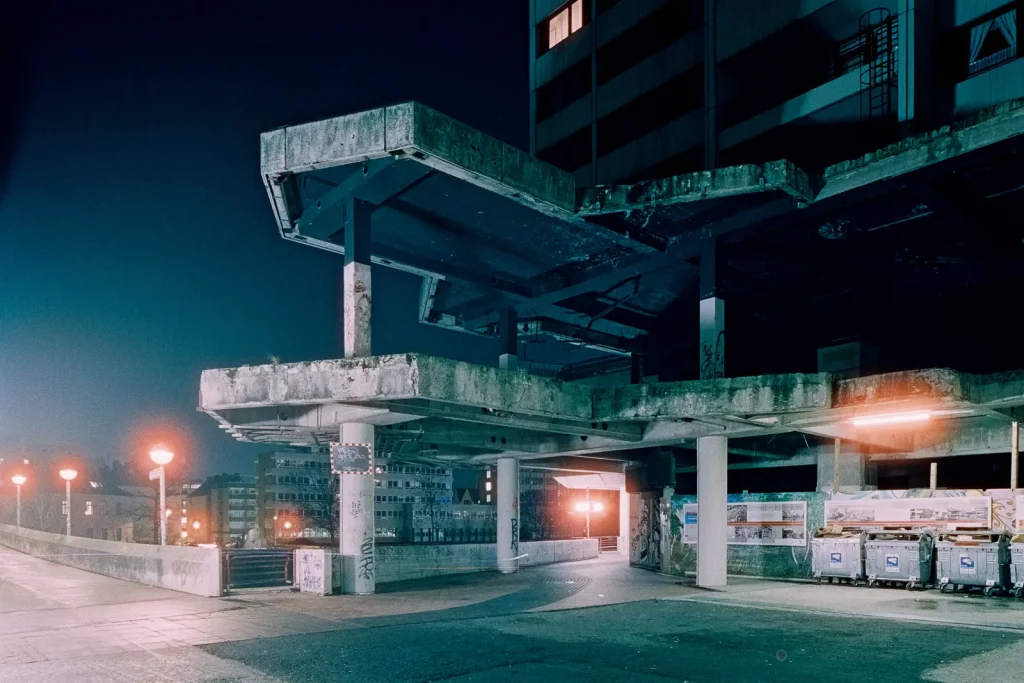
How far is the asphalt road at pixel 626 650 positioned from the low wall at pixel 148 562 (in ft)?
16.3

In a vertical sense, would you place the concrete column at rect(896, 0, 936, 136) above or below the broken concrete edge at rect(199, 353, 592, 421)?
above

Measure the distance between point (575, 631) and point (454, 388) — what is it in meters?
5.54

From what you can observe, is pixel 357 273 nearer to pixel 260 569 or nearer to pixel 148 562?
pixel 260 569

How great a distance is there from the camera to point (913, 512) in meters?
18.8

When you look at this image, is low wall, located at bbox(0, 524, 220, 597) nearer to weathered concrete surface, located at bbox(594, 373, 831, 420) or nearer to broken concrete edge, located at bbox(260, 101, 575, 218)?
broken concrete edge, located at bbox(260, 101, 575, 218)

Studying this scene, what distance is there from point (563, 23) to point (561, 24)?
18cm

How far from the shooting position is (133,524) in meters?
98.7

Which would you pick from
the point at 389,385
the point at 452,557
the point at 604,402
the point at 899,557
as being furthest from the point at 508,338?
the point at 899,557

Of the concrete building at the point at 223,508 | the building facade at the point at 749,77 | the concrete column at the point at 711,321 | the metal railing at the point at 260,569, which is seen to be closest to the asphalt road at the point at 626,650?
the metal railing at the point at 260,569

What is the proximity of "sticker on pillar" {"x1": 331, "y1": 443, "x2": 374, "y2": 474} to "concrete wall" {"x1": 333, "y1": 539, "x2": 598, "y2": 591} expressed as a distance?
75.8 inches

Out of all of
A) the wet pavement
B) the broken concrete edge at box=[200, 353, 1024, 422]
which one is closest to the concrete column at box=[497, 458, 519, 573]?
the wet pavement

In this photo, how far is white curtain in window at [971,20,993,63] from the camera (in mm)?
19578

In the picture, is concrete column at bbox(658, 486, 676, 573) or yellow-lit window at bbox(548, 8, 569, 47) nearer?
concrete column at bbox(658, 486, 676, 573)

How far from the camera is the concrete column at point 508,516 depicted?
26.2m
